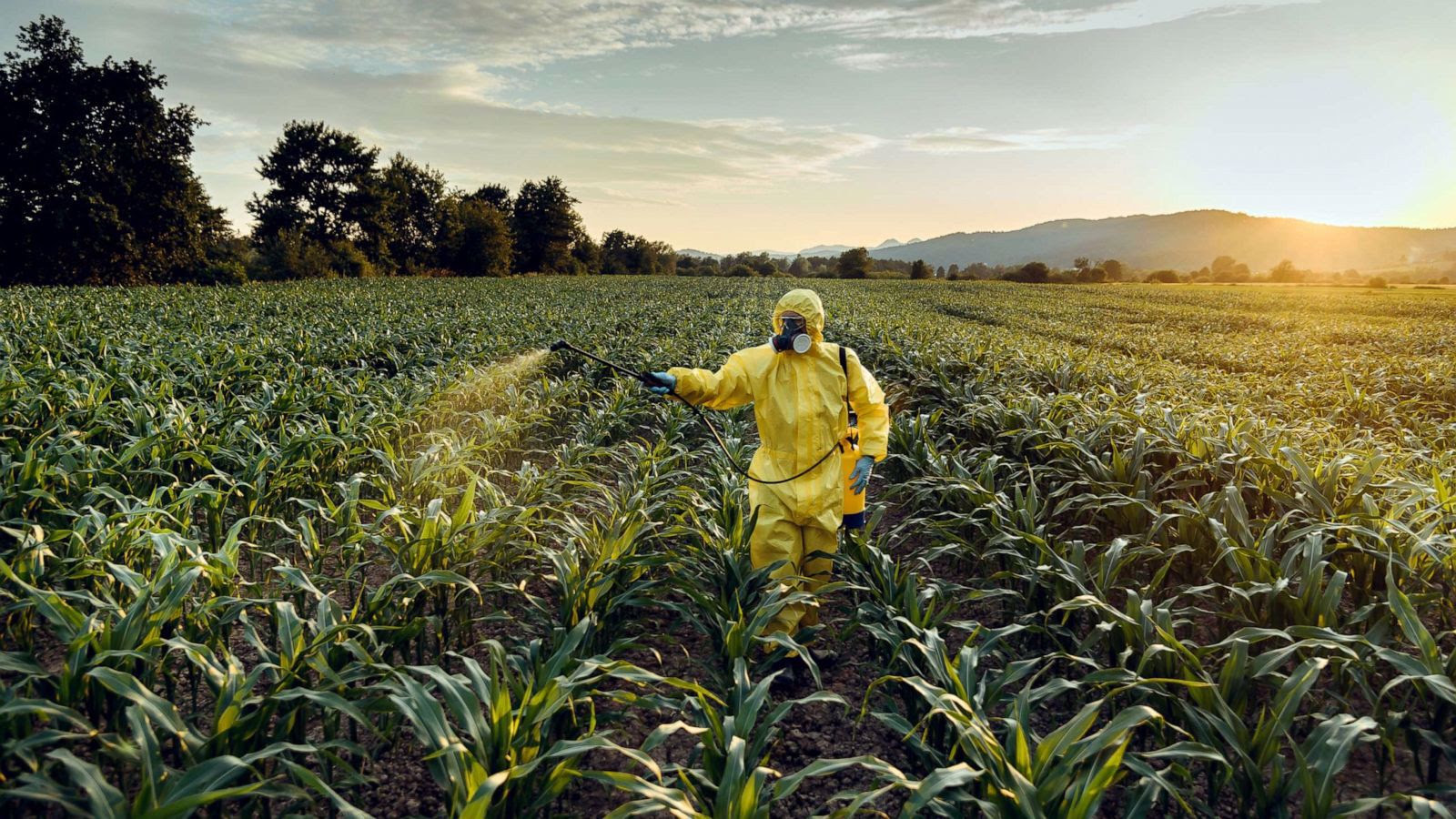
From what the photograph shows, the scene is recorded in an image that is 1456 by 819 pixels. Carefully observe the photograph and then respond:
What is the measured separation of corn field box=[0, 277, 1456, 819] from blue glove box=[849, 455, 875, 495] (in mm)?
366

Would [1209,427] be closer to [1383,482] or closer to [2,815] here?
[1383,482]

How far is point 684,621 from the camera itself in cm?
385

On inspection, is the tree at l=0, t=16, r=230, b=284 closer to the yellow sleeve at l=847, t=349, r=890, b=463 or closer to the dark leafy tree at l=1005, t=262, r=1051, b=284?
the yellow sleeve at l=847, t=349, r=890, b=463

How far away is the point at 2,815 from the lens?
2371mm

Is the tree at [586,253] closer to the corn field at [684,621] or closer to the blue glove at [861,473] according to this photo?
the corn field at [684,621]

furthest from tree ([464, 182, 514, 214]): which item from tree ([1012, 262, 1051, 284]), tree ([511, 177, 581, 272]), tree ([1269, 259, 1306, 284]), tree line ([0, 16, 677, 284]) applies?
tree ([1269, 259, 1306, 284])

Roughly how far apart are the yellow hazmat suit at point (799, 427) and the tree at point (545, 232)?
73514 mm

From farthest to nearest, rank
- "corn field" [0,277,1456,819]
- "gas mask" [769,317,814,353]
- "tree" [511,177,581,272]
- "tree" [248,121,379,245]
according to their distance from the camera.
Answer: "tree" [511,177,581,272] → "tree" [248,121,379,245] → "gas mask" [769,317,814,353] → "corn field" [0,277,1456,819]

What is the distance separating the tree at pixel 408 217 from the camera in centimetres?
5556

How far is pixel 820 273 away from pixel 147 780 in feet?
318

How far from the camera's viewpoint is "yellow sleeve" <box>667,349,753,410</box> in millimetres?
3750

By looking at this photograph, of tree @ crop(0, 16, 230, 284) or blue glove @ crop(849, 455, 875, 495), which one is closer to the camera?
blue glove @ crop(849, 455, 875, 495)

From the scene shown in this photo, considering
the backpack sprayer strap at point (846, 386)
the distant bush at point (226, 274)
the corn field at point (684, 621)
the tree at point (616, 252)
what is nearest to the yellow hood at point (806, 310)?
the backpack sprayer strap at point (846, 386)

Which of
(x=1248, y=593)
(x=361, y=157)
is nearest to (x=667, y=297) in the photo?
(x=1248, y=593)
